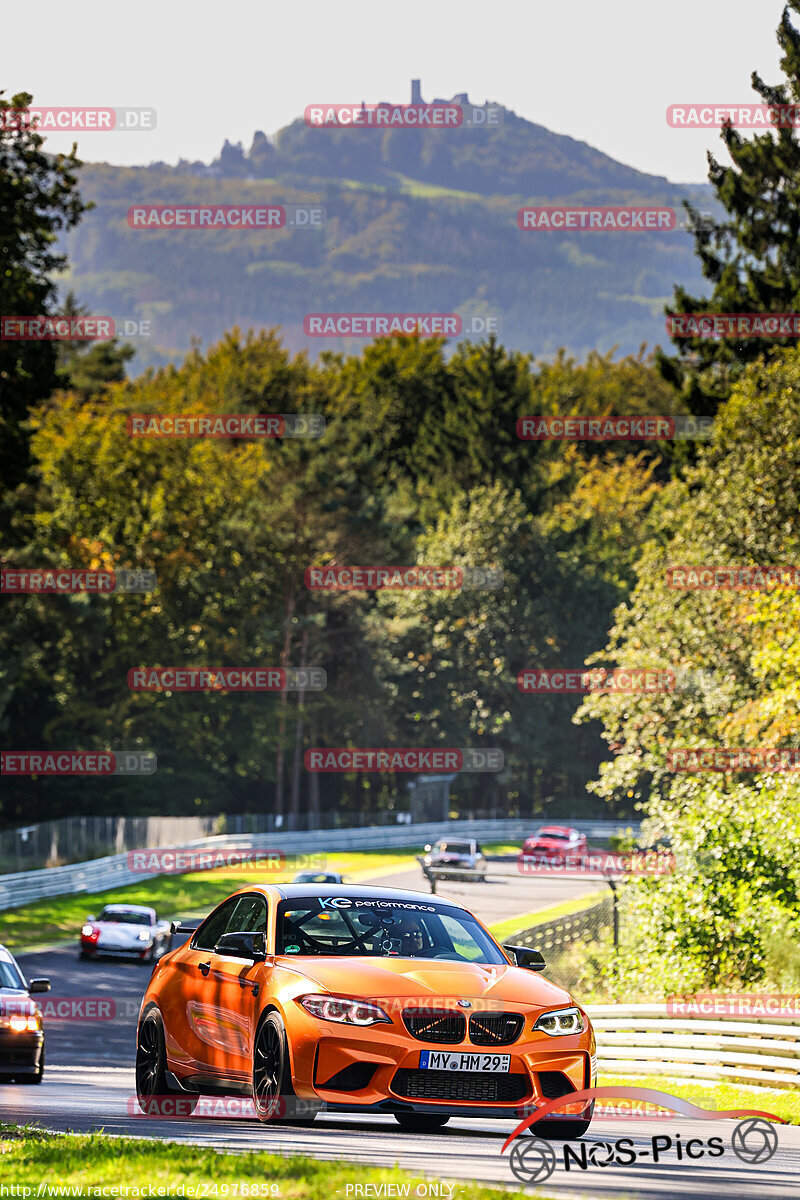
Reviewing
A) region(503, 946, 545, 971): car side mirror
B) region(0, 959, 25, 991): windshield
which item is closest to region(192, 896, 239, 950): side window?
region(503, 946, 545, 971): car side mirror

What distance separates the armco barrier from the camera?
44125mm

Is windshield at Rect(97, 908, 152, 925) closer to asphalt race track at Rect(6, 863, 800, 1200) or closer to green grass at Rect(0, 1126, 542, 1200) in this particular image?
asphalt race track at Rect(6, 863, 800, 1200)

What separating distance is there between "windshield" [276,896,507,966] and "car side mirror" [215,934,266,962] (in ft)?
0.40

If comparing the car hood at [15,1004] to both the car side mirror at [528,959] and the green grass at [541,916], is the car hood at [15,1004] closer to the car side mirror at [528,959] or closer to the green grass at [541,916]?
the car side mirror at [528,959]

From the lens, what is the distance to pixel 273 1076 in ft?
28.8

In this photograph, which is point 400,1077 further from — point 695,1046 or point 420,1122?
point 695,1046

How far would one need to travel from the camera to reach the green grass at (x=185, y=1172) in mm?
6664

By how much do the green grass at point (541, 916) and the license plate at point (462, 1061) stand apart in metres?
25.8

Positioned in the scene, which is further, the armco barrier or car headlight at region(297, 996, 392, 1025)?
the armco barrier

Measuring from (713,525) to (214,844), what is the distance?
2970cm

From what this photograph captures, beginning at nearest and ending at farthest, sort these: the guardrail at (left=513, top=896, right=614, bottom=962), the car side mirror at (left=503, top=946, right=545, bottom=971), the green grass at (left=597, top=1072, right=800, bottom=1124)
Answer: the car side mirror at (left=503, top=946, right=545, bottom=971) < the green grass at (left=597, top=1072, right=800, bottom=1124) < the guardrail at (left=513, top=896, right=614, bottom=962)

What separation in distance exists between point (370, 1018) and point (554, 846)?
164 feet

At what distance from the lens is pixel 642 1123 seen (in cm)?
1085

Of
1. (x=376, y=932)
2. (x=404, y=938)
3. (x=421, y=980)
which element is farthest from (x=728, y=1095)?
(x=421, y=980)
